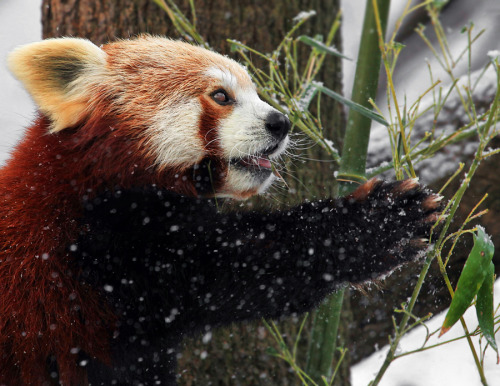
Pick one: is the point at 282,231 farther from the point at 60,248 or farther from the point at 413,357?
the point at 413,357

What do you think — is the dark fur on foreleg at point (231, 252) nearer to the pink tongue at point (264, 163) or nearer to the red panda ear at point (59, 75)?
the pink tongue at point (264, 163)

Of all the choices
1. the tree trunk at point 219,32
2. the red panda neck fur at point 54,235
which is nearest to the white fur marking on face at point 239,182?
the red panda neck fur at point 54,235

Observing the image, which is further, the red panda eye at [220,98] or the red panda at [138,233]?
the red panda eye at [220,98]

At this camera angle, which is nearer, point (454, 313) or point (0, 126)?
point (454, 313)

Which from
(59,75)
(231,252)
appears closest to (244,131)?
(231,252)

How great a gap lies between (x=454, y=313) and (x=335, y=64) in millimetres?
2046

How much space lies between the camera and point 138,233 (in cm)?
180

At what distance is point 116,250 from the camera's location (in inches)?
Answer: 70.6

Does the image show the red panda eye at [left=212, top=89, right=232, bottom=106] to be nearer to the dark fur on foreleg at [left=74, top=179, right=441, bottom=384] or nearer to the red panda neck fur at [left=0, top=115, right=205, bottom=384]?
the red panda neck fur at [left=0, top=115, right=205, bottom=384]

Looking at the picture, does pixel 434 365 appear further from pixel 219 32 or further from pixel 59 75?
pixel 59 75

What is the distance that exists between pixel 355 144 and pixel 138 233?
0.93m

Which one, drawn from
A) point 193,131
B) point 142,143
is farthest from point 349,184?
point 142,143

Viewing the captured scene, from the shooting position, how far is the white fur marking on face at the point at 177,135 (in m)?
1.94

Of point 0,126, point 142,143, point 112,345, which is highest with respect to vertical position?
point 142,143
